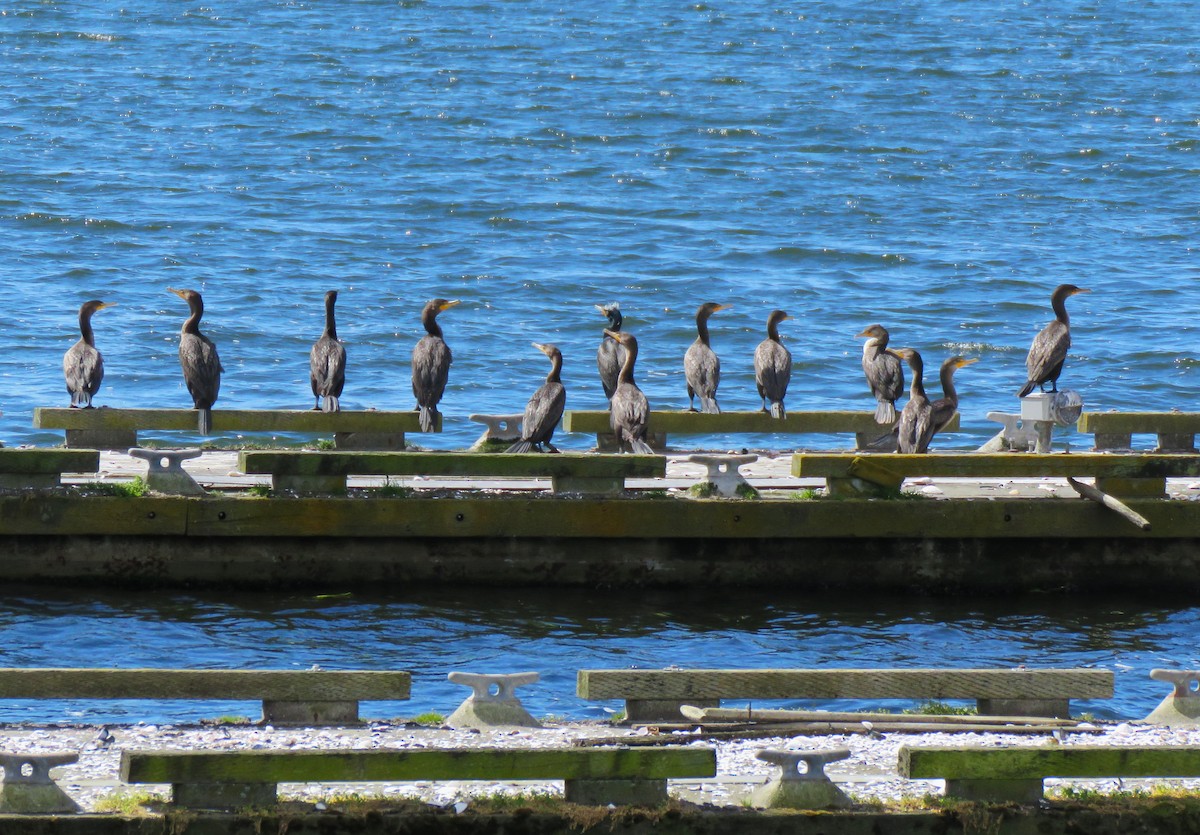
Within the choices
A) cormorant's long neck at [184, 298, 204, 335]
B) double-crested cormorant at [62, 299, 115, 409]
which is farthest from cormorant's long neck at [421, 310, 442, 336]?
double-crested cormorant at [62, 299, 115, 409]

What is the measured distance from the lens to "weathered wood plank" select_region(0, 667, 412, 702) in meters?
8.85

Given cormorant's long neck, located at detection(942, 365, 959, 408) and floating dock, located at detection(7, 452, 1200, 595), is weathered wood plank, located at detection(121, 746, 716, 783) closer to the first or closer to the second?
floating dock, located at detection(7, 452, 1200, 595)

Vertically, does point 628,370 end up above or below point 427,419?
above

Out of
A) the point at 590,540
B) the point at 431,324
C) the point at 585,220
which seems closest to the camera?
the point at 590,540

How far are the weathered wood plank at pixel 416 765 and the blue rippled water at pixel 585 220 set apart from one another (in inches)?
159

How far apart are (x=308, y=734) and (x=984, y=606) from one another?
7537 mm

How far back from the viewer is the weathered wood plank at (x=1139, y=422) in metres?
16.6

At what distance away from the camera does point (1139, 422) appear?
16609 millimetres

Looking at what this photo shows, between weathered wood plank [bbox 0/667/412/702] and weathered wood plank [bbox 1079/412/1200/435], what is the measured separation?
31.0 ft

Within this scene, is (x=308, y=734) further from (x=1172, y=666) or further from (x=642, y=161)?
(x=642, y=161)

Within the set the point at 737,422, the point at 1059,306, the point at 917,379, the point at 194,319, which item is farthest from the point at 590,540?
the point at 1059,306

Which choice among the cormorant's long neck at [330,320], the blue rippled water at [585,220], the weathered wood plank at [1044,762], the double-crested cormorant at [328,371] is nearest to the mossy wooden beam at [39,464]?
the blue rippled water at [585,220]

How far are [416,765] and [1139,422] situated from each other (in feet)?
34.3

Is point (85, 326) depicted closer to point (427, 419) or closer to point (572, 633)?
point (427, 419)
